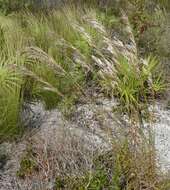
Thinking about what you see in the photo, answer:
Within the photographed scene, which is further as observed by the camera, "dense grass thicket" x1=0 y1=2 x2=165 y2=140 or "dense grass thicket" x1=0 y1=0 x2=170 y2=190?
"dense grass thicket" x1=0 y1=2 x2=165 y2=140

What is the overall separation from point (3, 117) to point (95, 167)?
2.54ft

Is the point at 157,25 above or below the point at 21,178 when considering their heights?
above

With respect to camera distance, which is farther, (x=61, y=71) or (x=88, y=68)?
(x=61, y=71)

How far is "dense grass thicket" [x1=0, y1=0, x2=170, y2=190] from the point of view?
9.24 feet

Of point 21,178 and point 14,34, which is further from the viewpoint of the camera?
point 14,34

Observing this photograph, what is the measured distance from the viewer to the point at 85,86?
4039 mm

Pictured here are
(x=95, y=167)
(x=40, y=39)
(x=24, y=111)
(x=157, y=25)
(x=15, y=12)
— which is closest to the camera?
(x=95, y=167)

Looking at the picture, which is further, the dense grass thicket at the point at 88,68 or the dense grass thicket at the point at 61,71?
the dense grass thicket at the point at 61,71

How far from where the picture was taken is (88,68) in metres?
2.73

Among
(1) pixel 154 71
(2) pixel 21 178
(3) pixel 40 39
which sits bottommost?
(2) pixel 21 178

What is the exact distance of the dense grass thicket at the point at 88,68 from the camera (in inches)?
111

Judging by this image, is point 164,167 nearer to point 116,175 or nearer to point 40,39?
point 116,175

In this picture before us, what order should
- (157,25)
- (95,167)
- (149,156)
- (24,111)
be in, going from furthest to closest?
(157,25)
(24,111)
(95,167)
(149,156)

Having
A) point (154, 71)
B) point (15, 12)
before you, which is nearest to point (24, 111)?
point (154, 71)
